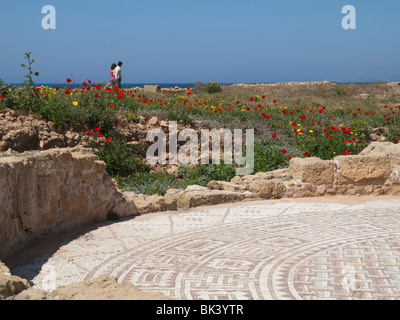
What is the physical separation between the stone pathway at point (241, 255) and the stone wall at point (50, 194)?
0.28 metres

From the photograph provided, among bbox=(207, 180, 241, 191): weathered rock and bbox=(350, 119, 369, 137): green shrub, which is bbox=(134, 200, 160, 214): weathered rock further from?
bbox=(350, 119, 369, 137): green shrub

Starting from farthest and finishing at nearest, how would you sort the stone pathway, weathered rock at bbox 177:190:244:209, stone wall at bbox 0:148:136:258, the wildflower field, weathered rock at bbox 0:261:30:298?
1. the wildflower field
2. weathered rock at bbox 177:190:244:209
3. stone wall at bbox 0:148:136:258
4. the stone pathway
5. weathered rock at bbox 0:261:30:298

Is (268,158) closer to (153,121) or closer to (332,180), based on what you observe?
(332,180)

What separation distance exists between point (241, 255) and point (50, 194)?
6.65ft

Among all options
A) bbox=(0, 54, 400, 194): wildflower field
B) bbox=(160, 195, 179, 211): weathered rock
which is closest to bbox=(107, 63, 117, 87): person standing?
bbox=(0, 54, 400, 194): wildflower field

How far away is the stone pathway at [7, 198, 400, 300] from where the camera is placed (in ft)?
12.8

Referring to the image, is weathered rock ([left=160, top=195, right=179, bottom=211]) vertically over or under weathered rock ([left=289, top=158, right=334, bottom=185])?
under

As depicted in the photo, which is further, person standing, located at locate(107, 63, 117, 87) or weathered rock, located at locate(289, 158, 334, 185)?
person standing, located at locate(107, 63, 117, 87)

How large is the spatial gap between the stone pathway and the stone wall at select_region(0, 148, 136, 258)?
28cm

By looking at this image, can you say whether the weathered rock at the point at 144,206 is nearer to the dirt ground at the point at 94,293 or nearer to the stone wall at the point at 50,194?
the stone wall at the point at 50,194

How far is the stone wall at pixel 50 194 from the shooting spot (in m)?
4.58

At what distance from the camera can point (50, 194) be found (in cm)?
522

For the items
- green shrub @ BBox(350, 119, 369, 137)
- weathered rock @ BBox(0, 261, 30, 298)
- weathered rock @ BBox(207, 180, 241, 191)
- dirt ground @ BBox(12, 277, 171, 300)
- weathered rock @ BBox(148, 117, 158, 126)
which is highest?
weathered rock @ BBox(148, 117, 158, 126)

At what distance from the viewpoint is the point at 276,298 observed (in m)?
3.65
